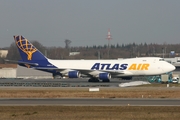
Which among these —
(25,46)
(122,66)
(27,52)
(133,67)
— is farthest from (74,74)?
(25,46)

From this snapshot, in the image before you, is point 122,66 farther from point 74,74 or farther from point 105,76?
point 74,74

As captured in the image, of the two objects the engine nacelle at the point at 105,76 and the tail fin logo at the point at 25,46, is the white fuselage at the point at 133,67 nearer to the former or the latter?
the engine nacelle at the point at 105,76

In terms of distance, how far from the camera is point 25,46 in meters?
70.5

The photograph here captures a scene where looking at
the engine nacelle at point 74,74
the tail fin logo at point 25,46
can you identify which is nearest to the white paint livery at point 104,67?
the engine nacelle at point 74,74

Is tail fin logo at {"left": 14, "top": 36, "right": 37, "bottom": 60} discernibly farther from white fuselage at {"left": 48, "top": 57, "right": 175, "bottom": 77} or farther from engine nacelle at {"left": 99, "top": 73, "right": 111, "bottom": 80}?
engine nacelle at {"left": 99, "top": 73, "right": 111, "bottom": 80}

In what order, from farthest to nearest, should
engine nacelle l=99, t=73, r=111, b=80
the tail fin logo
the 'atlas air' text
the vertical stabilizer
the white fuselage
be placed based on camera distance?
1. the tail fin logo
2. the vertical stabilizer
3. the 'atlas air' text
4. the white fuselage
5. engine nacelle l=99, t=73, r=111, b=80

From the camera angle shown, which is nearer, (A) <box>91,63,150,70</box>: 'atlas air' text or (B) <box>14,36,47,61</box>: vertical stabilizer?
(A) <box>91,63,150,70</box>: 'atlas air' text

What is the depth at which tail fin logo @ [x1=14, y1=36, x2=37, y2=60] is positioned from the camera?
229ft

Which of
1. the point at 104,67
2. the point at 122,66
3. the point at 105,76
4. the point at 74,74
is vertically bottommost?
the point at 105,76

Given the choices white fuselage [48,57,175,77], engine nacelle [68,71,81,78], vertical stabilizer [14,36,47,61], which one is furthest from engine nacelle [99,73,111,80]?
vertical stabilizer [14,36,47,61]

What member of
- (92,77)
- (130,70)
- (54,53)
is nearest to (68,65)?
(92,77)

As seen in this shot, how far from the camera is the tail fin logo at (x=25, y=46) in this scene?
69750 mm

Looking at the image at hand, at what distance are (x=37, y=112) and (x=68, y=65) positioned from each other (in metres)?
43.3

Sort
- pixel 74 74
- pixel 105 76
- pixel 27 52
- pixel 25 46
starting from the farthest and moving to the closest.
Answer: pixel 25 46 → pixel 27 52 → pixel 74 74 → pixel 105 76
